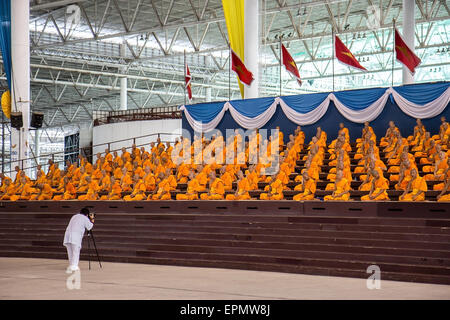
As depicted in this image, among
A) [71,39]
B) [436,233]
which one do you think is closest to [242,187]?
[436,233]

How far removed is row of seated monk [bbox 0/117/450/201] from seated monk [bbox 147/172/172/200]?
0.03m

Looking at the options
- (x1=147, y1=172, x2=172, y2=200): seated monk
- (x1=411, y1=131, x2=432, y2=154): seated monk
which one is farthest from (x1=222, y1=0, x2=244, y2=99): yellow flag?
(x1=411, y1=131, x2=432, y2=154): seated monk

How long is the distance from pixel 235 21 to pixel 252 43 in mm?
1408

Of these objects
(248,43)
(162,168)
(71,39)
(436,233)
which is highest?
(71,39)

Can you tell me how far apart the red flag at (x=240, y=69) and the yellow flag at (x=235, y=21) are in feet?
0.85

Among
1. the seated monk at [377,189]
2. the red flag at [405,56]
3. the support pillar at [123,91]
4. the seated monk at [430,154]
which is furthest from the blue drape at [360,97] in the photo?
the support pillar at [123,91]

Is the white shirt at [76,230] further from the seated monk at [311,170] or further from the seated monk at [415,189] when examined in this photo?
the seated monk at [415,189]

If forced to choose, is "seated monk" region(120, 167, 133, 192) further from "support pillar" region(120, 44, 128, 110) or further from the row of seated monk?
"support pillar" region(120, 44, 128, 110)

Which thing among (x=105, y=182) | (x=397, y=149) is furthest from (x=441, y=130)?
(x=105, y=182)

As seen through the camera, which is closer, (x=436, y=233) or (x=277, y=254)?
(x=436, y=233)

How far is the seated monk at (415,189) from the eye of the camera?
13.4 m

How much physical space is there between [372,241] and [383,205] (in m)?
0.83

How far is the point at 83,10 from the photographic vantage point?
1147 inches
